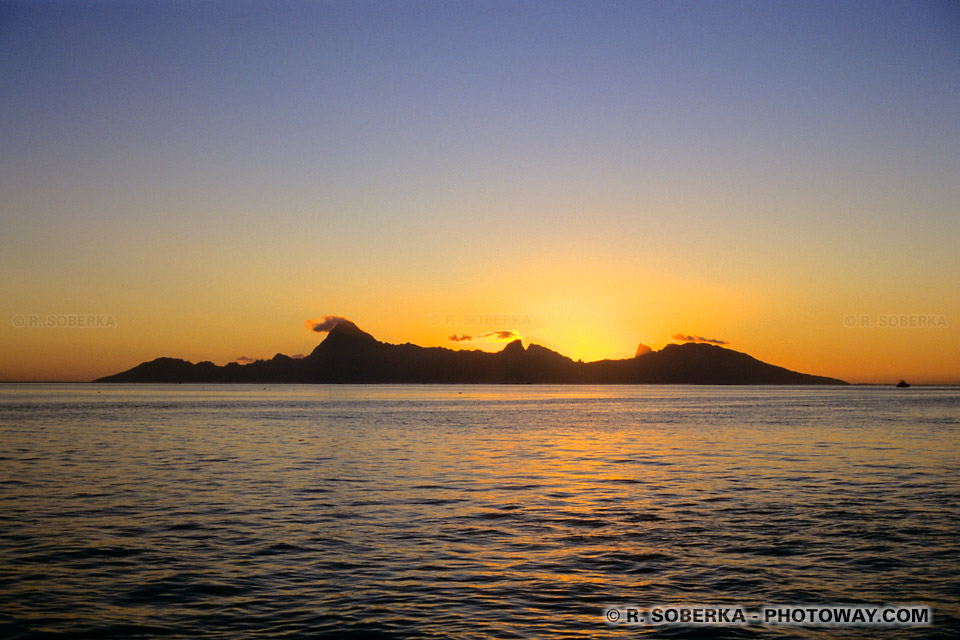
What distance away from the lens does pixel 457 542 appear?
69.4 ft

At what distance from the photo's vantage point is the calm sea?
47.7 ft

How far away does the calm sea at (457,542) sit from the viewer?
47.7 ft

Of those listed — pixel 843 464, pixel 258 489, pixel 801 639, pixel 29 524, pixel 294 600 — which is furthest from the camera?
pixel 843 464

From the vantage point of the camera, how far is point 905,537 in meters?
21.9

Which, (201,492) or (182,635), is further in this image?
(201,492)

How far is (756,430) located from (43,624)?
2628 inches

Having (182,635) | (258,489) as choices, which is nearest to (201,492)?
(258,489)

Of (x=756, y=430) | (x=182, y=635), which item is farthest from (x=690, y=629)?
(x=756, y=430)

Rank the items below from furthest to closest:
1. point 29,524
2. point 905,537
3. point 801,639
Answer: point 29,524, point 905,537, point 801,639

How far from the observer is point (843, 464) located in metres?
41.6

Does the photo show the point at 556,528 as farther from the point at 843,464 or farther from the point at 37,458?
the point at 37,458

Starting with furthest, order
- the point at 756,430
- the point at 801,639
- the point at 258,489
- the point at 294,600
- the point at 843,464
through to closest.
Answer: the point at 756,430 < the point at 843,464 < the point at 258,489 < the point at 294,600 < the point at 801,639

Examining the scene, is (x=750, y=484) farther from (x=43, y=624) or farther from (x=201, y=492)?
(x=43, y=624)

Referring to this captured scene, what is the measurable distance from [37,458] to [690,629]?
4263 cm
